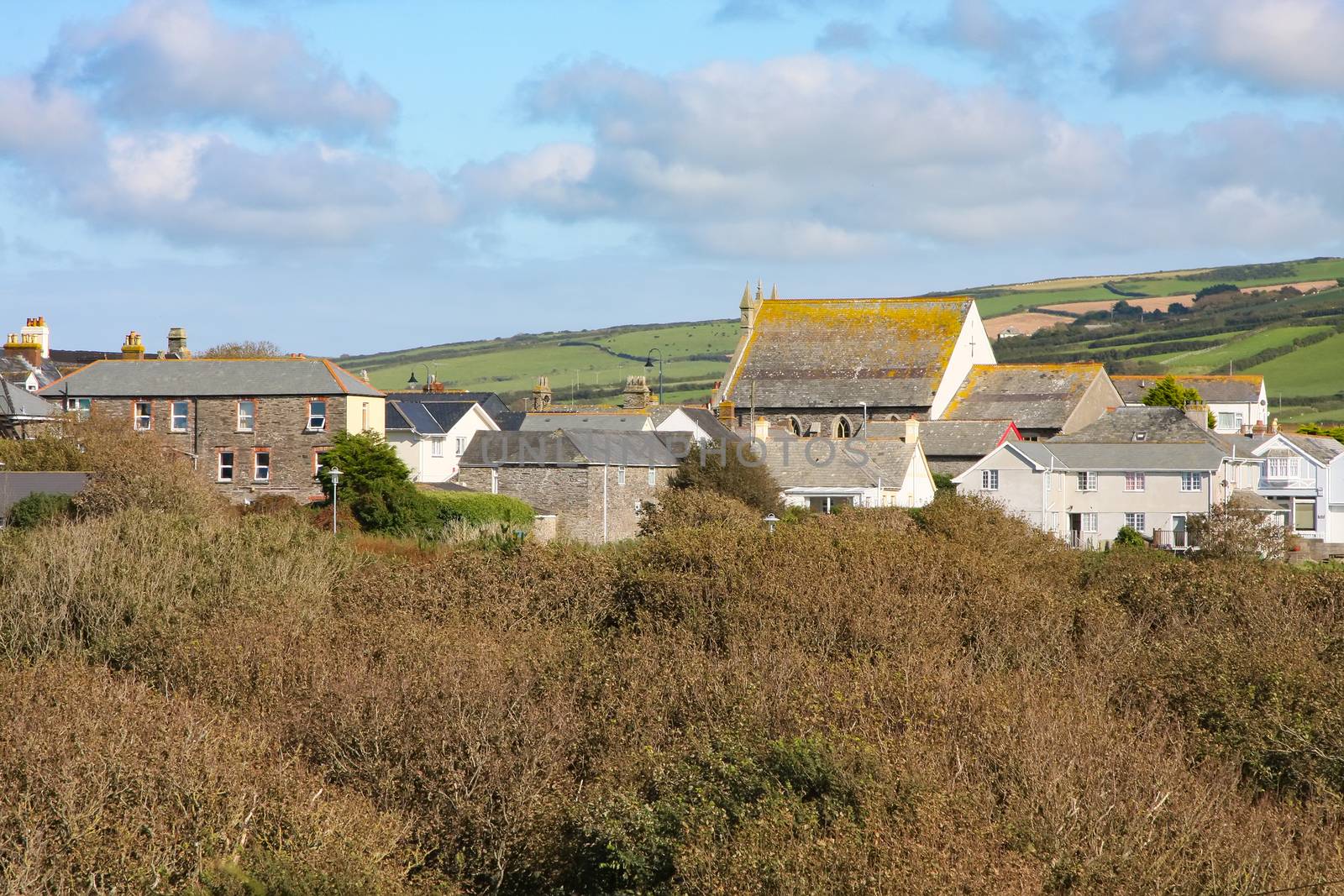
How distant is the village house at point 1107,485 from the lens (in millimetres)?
53969

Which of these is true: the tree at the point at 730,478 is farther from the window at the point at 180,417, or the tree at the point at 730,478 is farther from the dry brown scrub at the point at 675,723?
the dry brown scrub at the point at 675,723

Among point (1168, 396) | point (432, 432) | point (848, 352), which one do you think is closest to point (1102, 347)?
point (1168, 396)

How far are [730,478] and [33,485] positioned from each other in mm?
19464

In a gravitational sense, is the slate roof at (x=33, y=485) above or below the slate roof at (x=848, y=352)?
below

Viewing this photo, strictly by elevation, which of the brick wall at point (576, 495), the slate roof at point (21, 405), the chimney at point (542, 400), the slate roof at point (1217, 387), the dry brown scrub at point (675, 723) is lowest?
the dry brown scrub at point (675, 723)

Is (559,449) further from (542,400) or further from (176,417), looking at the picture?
(542,400)

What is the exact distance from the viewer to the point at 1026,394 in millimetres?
69125

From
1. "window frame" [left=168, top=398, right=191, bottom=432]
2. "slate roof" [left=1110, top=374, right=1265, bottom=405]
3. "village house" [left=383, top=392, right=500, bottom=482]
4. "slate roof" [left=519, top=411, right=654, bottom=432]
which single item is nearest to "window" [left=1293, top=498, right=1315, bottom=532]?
"slate roof" [left=519, top=411, right=654, bottom=432]

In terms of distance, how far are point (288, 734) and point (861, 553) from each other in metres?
A: 11.5

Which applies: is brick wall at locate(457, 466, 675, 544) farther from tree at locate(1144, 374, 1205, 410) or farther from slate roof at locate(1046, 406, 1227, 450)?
tree at locate(1144, 374, 1205, 410)

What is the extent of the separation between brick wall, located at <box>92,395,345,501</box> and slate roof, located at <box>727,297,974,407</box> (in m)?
27.0

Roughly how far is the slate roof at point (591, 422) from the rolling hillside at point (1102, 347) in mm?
61240

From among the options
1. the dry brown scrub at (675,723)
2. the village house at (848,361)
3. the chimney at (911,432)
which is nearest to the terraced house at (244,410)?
the dry brown scrub at (675,723)

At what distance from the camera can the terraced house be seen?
48188 mm
